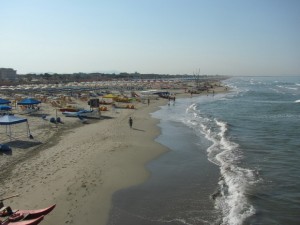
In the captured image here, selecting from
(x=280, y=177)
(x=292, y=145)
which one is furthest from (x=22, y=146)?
(x=292, y=145)

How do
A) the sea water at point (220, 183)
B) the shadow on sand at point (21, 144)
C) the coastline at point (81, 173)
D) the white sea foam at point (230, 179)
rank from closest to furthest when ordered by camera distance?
the sea water at point (220, 183) → the coastline at point (81, 173) → the white sea foam at point (230, 179) → the shadow on sand at point (21, 144)

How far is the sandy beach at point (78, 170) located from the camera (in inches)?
505

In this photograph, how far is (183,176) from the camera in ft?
56.6

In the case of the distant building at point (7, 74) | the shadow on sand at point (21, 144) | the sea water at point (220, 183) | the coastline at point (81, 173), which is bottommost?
the sea water at point (220, 183)

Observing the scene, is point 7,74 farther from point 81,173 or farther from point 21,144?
point 81,173

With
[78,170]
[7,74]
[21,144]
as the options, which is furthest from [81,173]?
[7,74]

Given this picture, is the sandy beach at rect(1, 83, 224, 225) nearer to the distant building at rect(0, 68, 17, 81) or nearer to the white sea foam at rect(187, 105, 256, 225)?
the white sea foam at rect(187, 105, 256, 225)

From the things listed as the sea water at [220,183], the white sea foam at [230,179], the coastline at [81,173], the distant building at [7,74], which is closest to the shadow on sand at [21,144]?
the coastline at [81,173]

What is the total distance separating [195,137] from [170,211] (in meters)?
15.4

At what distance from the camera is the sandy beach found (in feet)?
42.1

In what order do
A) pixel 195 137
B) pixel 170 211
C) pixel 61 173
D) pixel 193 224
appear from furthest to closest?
pixel 195 137, pixel 61 173, pixel 170 211, pixel 193 224

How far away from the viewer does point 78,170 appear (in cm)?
1719

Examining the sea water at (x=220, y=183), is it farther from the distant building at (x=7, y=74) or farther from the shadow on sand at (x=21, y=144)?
the distant building at (x=7, y=74)

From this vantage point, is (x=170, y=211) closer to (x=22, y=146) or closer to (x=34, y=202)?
(x=34, y=202)
